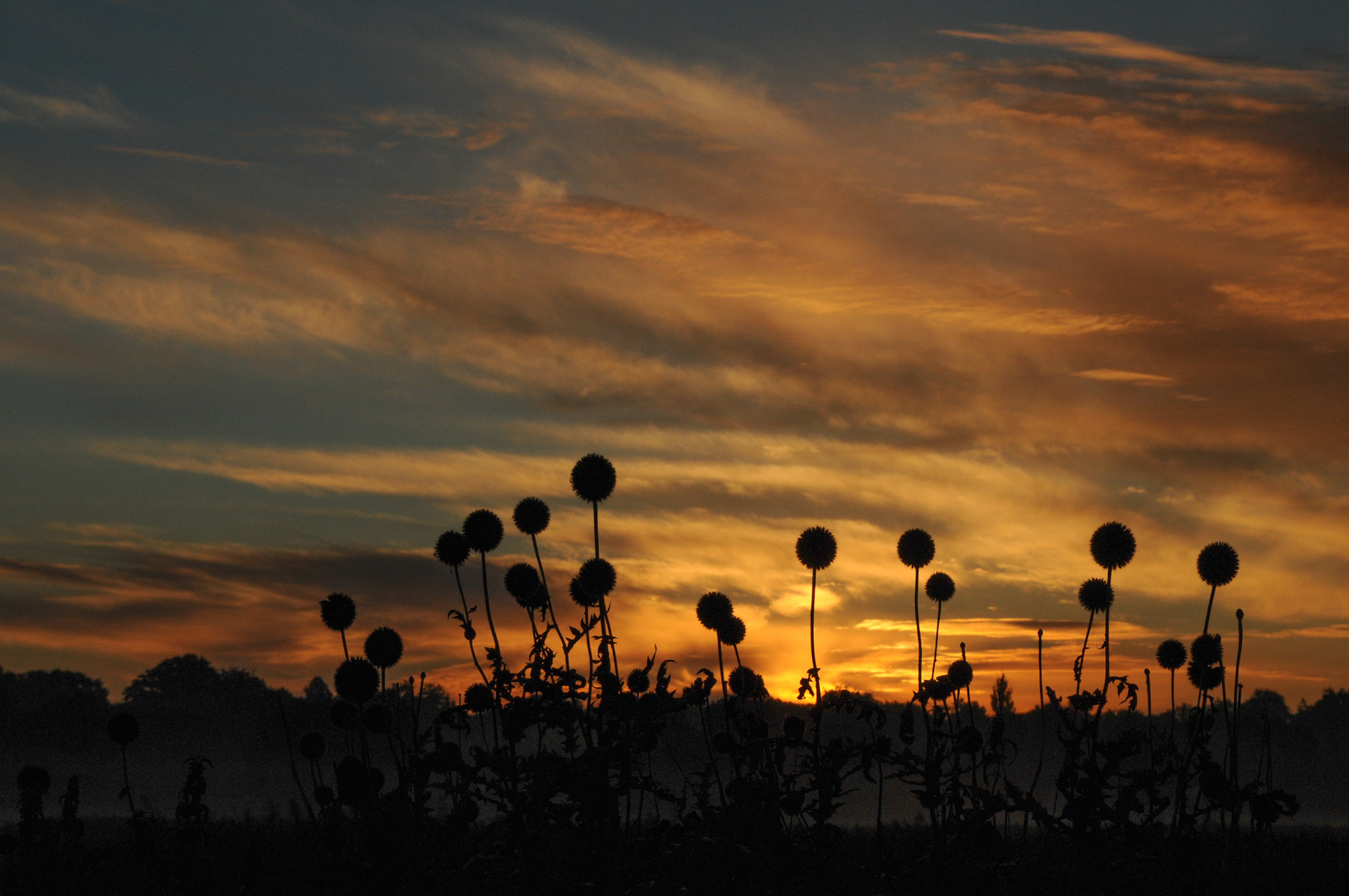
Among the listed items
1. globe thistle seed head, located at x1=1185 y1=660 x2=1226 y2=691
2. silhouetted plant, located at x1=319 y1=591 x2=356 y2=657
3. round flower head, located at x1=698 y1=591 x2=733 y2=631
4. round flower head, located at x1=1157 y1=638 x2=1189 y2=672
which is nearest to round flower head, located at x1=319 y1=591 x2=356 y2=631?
silhouetted plant, located at x1=319 y1=591 x2=356 y2=657

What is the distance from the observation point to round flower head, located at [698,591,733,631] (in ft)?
41.8

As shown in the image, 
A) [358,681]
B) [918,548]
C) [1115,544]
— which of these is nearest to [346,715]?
A: [358,681]

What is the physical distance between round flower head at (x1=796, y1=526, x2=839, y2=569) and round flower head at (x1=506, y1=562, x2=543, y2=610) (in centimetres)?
351

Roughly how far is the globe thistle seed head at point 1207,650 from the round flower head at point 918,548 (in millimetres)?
3338

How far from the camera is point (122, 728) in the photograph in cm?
1248

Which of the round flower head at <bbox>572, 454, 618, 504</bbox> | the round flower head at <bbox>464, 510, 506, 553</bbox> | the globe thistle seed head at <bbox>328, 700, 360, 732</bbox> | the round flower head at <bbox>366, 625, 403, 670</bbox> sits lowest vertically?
the globe thistle seed head at <bbox>328, 700, 360, 732</bbox>

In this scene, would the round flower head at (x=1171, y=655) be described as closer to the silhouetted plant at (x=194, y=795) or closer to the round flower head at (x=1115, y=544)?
the round flower head at (x=1115, y=544)

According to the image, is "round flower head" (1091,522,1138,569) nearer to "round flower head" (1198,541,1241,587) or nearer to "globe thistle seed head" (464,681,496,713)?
"round flower head" (1198,541,1241,587)

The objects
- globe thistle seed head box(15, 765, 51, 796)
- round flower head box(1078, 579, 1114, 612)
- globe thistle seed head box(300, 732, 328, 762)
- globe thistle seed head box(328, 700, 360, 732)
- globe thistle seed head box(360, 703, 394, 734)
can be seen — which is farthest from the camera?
round flower head box(1078, 579, 1114, 612)

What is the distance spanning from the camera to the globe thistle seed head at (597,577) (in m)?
9.51

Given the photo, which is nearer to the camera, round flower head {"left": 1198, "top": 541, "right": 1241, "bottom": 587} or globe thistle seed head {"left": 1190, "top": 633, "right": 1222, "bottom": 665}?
globe thistle seed head {"left": 1190, "top": 633, "right": 1222, "bottom": 665}

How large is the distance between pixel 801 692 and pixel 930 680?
147 cm

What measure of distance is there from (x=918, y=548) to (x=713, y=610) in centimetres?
307

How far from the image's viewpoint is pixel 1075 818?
25.9 ft
